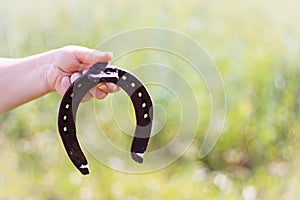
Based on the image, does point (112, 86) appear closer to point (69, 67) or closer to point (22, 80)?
point (69, 67)

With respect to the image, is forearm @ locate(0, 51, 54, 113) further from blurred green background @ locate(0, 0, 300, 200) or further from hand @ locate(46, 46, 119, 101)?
blurred green background @ locate(0, 0, 300, 200)

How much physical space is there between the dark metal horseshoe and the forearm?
24cm

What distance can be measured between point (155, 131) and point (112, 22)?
2.09ft

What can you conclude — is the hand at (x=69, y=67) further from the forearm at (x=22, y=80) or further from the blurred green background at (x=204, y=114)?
the blurred green background at (x=204, y=114)

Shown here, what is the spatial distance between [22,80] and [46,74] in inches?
3.2

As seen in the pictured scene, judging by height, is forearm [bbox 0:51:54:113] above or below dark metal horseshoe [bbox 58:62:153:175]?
below

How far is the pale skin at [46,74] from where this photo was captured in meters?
1.18

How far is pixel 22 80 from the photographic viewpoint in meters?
1.35

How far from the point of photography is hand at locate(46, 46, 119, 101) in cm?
118

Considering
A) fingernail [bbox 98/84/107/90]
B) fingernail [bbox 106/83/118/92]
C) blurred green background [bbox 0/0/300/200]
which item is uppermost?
fingernail [bbox 106/83/118/92]

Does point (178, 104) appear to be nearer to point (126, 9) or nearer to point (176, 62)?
point (176, 62)

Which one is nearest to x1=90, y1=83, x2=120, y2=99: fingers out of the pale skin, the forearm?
the pale skin

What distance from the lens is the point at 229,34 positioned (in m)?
2.89

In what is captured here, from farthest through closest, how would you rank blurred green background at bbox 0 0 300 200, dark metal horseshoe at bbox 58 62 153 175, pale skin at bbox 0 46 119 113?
blurred green background at bbox 0 0 300 200 → pale skin at bbox 0 46 119 113 → dark metal horseshoe at bbox 58 62 153 175
